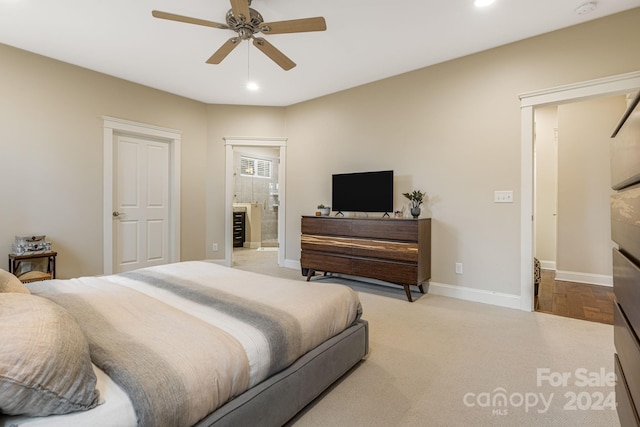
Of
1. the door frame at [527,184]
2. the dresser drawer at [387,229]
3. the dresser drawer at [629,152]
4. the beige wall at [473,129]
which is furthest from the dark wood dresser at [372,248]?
the dresser drawer at [629,152]

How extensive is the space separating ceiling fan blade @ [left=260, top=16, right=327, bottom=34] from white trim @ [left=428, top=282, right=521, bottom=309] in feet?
9.82

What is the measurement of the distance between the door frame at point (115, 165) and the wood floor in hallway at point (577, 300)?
4867mm

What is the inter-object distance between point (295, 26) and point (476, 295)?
3.19m

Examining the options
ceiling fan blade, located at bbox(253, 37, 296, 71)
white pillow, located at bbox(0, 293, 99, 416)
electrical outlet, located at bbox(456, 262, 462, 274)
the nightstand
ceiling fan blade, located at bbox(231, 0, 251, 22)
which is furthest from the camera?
electrical outlet, located at bbox(456, 262, 462, 274)

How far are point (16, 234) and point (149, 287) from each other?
2621mm

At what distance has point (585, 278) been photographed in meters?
4.13

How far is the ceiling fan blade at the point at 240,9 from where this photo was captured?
201 cm

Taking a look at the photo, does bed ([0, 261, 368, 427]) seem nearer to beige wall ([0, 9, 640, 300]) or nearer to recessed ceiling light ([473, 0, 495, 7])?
beige wall ([0, 9, 640, 300])

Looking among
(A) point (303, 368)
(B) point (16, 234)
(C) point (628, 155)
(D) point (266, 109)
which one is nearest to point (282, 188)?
(D) point (266, 109)

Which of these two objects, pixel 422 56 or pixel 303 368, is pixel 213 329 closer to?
pixel 303 368

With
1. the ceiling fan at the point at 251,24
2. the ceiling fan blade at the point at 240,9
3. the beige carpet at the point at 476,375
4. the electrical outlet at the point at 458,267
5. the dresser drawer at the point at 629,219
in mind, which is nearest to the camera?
the dresser drawer at the point at 629,219

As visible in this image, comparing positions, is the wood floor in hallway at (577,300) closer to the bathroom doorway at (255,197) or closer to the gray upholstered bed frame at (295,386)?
the gray upholstered bed frame at (295,386)

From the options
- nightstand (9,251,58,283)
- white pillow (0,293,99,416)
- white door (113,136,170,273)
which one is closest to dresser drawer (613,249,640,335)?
white pillow (0,293,99,416)

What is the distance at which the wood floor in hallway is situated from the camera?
9.59 ft
